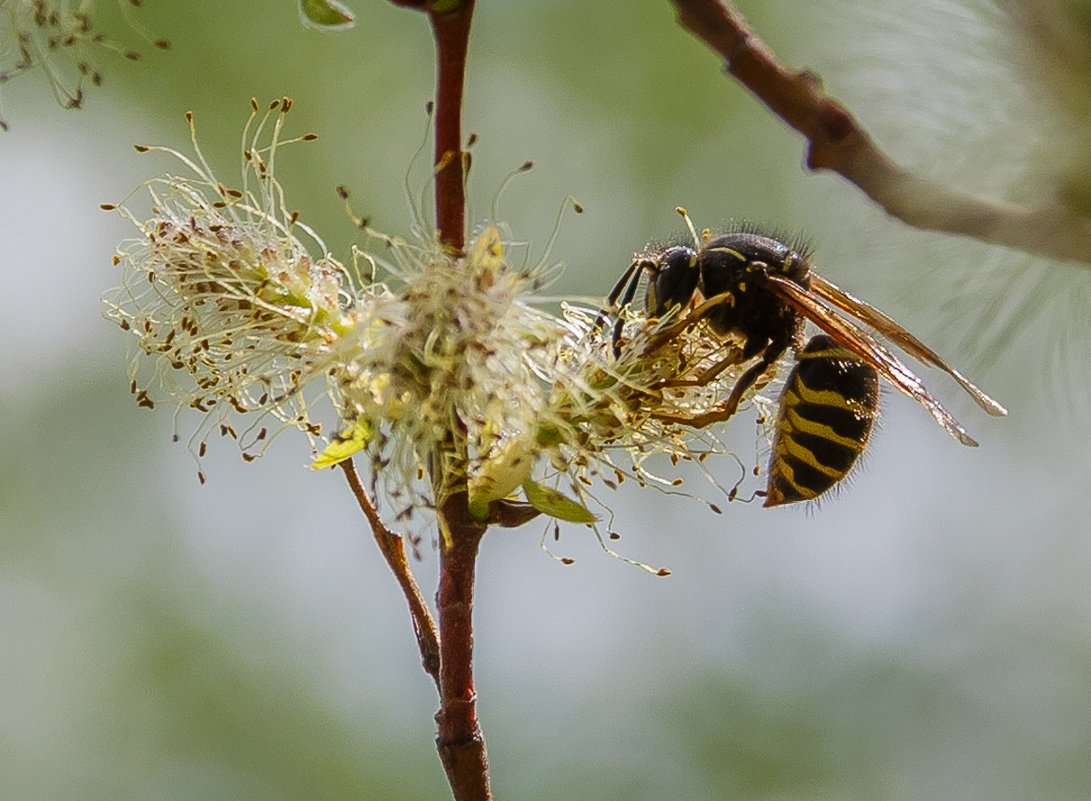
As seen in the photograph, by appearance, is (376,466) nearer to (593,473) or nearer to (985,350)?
(593,473)

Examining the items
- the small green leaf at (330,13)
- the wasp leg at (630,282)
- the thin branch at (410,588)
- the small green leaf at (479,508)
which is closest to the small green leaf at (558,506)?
the small green leaf at (479,508)

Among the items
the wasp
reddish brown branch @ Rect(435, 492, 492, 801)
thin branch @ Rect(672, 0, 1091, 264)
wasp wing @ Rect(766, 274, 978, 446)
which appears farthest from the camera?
the wasp

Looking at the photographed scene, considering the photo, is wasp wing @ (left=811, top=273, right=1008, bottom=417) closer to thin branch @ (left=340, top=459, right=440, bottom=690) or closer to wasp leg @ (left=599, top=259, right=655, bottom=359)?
wasp leg @ (left=599, top=259, right=655, bottom=359)

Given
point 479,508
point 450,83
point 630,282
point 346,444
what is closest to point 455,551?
point 479,508

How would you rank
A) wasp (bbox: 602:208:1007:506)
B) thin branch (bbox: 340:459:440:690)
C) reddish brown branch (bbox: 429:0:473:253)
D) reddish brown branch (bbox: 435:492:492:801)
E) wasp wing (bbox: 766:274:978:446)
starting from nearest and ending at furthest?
1. reddish brown branch (bbox: 429:0:473:253)
2. reddish brown branch (bbox: 435:492:492:801)
3. thin branch (bbox: 340:459:440:690)
4. wasp wing (bbox: 766:274:978:446)
5. wasp (bbox: 602:208:1007:506)

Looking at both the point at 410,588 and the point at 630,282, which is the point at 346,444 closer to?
the point at 410,588

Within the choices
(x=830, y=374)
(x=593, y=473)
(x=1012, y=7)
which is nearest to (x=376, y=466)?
(x=593, y=473)

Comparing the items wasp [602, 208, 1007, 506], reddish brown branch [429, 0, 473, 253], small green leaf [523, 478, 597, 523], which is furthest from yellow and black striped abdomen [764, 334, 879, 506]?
reddish brown branch [429, 0, 473, 253]
